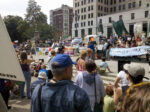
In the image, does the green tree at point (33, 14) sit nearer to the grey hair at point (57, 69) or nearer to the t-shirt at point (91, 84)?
the t-shirt at point (91, 84)

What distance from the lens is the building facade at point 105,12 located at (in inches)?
2298

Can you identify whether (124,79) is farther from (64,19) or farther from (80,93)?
(64,19)

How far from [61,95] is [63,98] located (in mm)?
39

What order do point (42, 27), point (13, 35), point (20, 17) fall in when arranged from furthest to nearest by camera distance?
point (20, 17), point (13, 35), point (42, 27)

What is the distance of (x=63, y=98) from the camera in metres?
1.65

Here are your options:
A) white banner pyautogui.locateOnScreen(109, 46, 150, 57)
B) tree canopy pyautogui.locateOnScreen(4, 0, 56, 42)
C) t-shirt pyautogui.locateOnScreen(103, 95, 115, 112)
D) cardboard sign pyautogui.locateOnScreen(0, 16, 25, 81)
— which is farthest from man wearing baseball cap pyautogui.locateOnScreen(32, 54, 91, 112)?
tree canopy pyautogui.locateOnScreen(4, 0, 56, 42)

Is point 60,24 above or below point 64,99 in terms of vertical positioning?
above

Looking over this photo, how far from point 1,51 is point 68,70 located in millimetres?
792

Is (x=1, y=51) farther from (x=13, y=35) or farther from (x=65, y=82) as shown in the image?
(x=13, y=35)

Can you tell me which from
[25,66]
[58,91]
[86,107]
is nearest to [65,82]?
[58,91]

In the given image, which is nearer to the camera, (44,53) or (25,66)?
(25,66)

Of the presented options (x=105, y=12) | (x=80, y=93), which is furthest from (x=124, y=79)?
(x=105, y=12)

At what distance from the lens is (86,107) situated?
1675mm

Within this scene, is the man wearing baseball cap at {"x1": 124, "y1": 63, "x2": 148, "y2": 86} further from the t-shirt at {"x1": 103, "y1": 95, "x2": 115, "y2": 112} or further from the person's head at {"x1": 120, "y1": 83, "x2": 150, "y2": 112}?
the person's head at {"x1": 120, "y1": 83, "x2": 150, "y2": 112}
